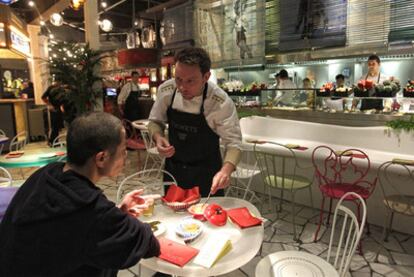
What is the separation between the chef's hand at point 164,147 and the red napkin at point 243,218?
627 millimetres

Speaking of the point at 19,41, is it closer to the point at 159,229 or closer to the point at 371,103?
the point at 371,103

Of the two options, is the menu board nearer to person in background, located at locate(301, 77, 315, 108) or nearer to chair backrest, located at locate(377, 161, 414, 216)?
person in background, located at locate(301, 77, 315, 108)

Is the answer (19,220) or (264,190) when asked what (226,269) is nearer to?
(19,220)

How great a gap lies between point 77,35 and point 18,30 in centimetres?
869

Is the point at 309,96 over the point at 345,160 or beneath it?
over

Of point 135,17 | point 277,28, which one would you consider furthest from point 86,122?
point 135,17

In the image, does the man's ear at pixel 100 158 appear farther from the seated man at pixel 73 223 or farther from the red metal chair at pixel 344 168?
the red metal chair at pixel 344 168

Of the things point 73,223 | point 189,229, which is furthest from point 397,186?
point 73,223

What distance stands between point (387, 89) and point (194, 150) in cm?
277

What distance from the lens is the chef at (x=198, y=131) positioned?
2.19 metres

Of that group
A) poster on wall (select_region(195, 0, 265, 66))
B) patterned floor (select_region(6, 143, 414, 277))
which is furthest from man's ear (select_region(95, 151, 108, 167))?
poster on wall (select_region(195, 0, 265, 66))

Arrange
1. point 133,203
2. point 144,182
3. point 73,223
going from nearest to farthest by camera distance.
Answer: point 73,223 → point 133,203 → point 144,182

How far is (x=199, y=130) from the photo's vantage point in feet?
7.38

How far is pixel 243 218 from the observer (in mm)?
1761
